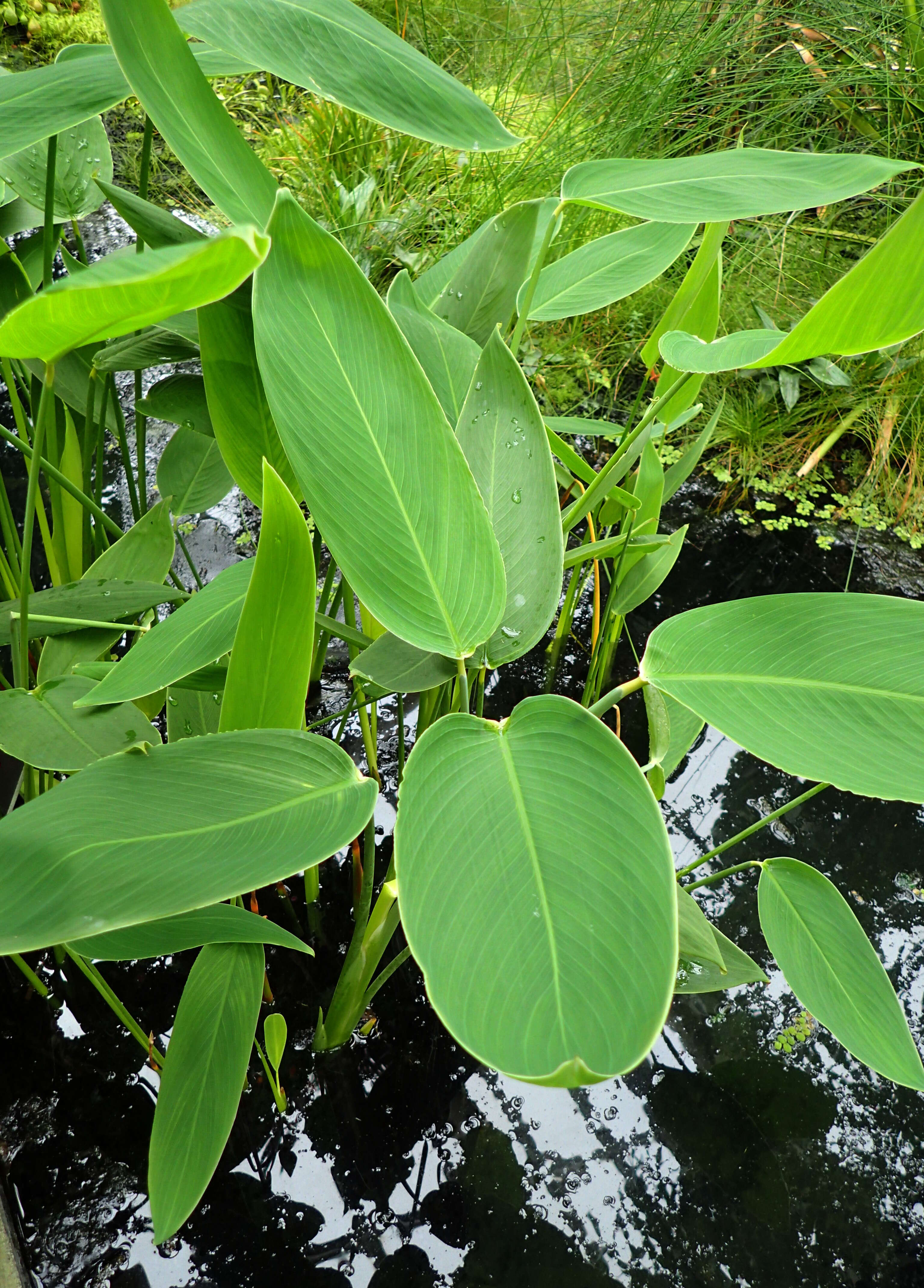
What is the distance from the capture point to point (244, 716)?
0.55 metres

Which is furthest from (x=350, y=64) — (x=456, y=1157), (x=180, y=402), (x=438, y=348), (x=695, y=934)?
(x=456, y=1157)

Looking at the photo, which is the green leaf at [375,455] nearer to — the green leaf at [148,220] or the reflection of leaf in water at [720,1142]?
the green leaf at [148,220]

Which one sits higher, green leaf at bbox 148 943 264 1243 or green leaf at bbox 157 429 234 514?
green leaf at bbox 157 429 234 514

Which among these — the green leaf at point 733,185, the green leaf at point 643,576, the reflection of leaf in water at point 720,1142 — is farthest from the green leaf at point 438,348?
the reflection of leaf in water at point 720,1142

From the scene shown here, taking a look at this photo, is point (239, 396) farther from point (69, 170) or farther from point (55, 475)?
point (69, 170)

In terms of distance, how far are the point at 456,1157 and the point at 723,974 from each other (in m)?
0.31

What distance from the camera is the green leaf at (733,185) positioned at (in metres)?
0.53

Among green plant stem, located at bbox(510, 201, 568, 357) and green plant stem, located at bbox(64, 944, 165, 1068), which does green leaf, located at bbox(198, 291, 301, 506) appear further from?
green plant stem, located at bbox(64, 944, 165, 1068)

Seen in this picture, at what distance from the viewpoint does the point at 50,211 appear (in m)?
0.66

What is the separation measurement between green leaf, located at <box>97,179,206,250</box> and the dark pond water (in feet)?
2.10

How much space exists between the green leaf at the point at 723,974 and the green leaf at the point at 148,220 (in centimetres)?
72

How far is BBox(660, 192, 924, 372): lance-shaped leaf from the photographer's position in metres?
0.41

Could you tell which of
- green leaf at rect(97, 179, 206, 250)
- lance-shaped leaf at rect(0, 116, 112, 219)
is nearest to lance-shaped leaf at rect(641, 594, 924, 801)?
green leaf at rect(97, 179, 206, 250)

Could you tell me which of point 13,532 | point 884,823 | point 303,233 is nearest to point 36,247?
point 13,532
